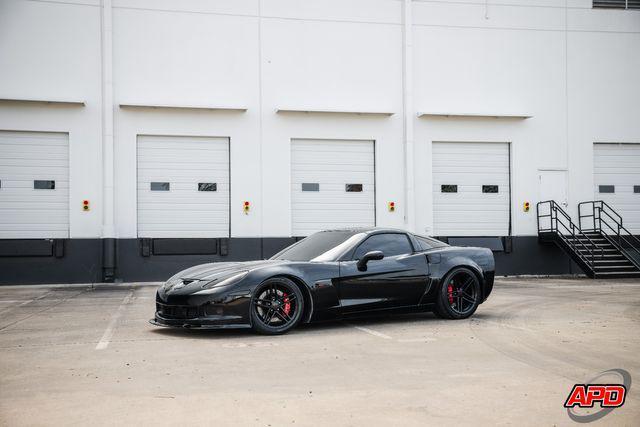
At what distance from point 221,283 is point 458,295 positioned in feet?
11.5

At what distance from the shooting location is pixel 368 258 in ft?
30.1

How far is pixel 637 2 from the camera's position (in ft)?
76.1

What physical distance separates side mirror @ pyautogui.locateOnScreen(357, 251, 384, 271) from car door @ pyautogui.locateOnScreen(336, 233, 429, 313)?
6cm

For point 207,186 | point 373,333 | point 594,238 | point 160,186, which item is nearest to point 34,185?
point 160,186

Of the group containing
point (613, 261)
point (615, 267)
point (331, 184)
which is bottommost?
point (615, 267)

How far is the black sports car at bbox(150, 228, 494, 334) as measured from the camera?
839cm

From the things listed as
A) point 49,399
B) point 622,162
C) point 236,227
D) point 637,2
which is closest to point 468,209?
point 622,162

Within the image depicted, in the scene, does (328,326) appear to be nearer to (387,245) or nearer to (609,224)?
(387,245)

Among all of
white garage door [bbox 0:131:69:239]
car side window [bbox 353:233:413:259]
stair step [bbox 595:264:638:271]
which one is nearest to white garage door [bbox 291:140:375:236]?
white garage door [bbox 0:131:69:239]

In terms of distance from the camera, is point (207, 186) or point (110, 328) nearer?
point (110, 328)

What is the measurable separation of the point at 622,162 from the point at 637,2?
16.9ft

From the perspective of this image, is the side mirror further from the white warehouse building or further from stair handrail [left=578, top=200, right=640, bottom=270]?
stair handrail [left=578, top=200, right=640, bottom=270]

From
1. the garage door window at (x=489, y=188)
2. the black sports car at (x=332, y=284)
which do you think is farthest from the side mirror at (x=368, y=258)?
the garage door window at (x=489, y=188)

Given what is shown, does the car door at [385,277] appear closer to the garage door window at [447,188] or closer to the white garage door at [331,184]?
the white garage door at [331,184]
